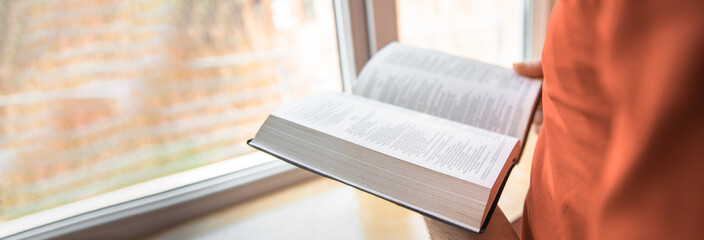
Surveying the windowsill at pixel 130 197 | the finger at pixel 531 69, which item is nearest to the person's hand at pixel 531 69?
the finger at pixel 531 69

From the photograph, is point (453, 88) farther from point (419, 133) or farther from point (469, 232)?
point (469, 232)

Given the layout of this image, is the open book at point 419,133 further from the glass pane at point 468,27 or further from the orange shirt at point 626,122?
the glass pane at point 468,27

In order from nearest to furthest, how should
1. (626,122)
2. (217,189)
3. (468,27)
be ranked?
(626,122) → (217,189) → (468,27)

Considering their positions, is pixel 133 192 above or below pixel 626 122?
below

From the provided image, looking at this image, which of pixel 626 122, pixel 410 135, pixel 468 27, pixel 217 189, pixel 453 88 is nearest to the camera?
pixel 626 122

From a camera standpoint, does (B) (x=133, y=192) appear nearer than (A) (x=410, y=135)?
No

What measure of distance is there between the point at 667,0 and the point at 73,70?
750 mm

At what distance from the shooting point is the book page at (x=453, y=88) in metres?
0.62

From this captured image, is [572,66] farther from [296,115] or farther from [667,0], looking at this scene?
[296,115]

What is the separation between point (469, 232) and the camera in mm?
432

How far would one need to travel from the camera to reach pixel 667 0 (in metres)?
0.32

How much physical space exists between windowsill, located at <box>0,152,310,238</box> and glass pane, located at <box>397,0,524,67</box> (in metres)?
0.44

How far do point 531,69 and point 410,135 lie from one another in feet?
0.90

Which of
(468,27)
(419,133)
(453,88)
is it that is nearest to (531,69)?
(453,88)
